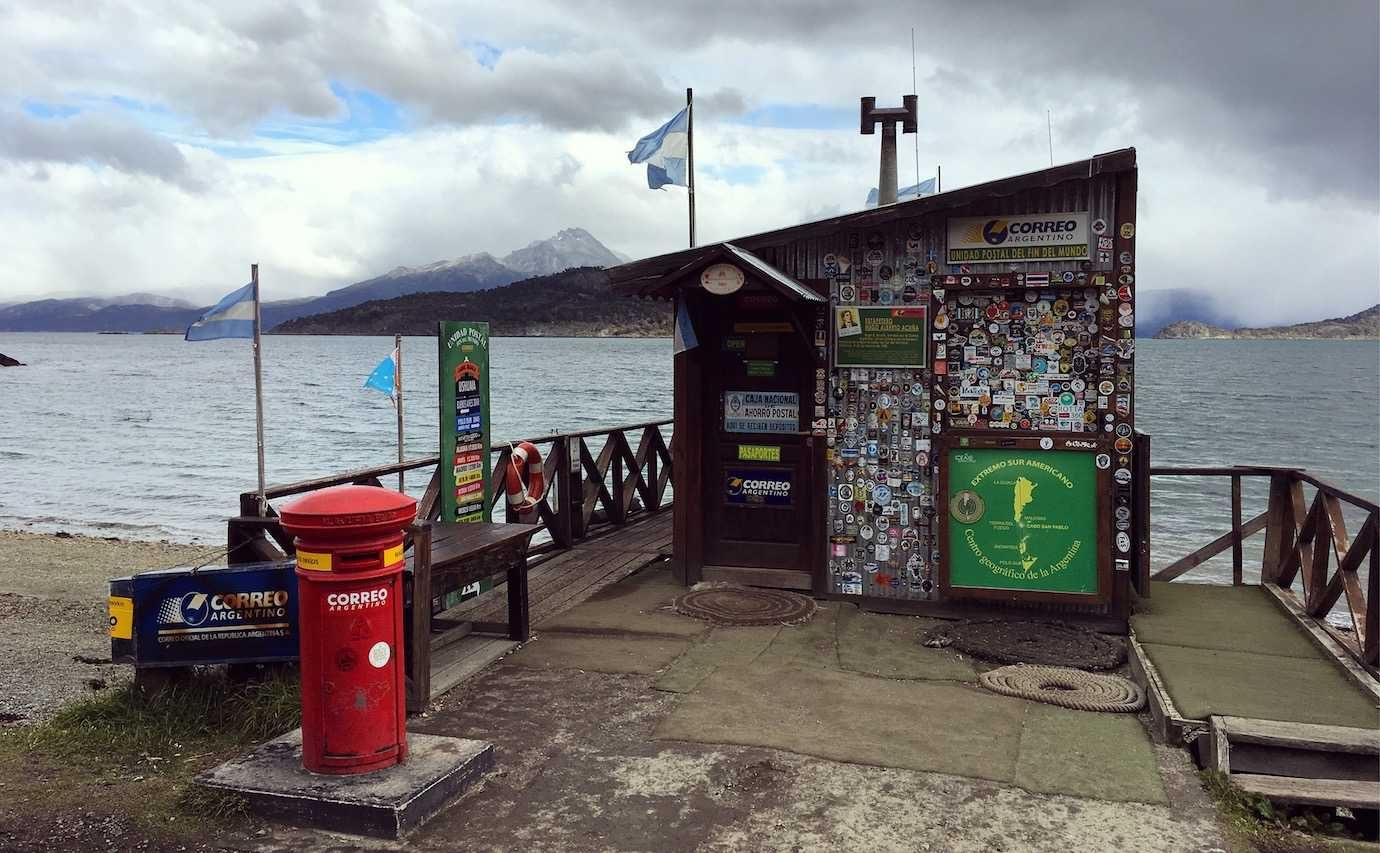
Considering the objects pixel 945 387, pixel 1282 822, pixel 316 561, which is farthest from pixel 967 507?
pixel 316 561

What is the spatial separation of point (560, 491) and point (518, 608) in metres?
3.22

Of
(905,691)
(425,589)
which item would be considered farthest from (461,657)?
(905,691)

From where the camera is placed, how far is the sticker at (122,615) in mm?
5238

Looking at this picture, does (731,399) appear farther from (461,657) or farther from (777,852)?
(777,852)

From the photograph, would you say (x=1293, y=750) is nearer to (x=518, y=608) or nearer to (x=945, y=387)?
(x=945, y=387)

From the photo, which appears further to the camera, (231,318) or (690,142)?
(690,142)

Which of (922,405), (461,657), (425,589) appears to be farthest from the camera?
(922,405)

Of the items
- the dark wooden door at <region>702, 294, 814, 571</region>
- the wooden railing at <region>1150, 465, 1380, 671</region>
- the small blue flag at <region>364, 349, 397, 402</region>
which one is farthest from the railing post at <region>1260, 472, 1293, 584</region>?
the small blue flag at <region>364, 349, 397, 402</region>

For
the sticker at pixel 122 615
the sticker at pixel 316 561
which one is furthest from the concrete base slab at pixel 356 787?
the sticker at pixel 122 615

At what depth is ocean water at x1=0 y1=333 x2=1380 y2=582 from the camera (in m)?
20.8

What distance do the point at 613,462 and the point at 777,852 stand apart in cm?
744

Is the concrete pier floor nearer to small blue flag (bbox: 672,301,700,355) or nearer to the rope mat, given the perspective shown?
the rope mat

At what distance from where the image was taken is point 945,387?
289 inches

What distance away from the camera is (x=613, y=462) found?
1120 cm
